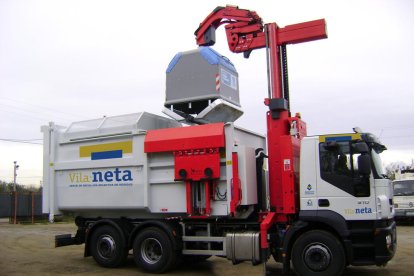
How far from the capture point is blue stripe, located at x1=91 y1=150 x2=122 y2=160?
996cm

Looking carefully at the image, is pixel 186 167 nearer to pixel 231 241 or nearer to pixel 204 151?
pixel 204 151

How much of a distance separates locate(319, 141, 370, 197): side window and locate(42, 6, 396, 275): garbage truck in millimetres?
17

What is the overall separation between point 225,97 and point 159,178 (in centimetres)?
220

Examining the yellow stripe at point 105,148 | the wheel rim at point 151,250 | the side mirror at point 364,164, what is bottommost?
the wheel rim at point 151,250

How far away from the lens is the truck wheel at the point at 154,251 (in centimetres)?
914

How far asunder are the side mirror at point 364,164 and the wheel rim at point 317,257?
1406mm

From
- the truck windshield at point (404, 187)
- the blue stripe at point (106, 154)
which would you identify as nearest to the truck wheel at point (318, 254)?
the blue stripe at point (106, 154)

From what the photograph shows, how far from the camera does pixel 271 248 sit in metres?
8.55

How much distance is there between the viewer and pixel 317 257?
310 inches

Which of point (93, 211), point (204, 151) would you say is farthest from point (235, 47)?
point (93, 211)

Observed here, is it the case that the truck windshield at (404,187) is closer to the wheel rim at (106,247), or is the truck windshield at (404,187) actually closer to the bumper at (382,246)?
the bumper at (382,246)

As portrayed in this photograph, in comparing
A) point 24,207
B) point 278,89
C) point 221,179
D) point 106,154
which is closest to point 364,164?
point 278,89

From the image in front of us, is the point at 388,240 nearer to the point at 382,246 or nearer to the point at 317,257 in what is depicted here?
the point at 382,246

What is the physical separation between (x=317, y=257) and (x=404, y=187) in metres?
13.4
